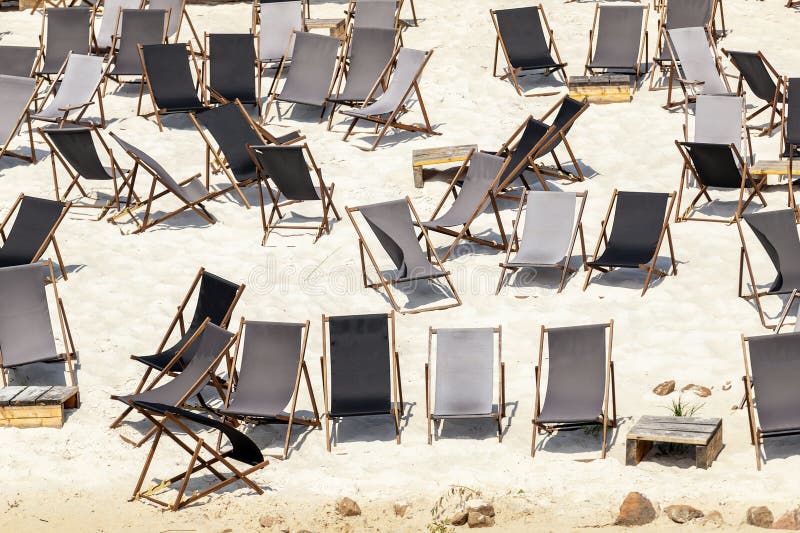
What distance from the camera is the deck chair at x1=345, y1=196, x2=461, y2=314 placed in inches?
409

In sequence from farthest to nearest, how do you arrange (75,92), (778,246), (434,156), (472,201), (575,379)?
(75,92) → (434,156) → (472,201) → (778,246) → (575,379)

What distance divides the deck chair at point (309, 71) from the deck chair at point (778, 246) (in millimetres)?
5301

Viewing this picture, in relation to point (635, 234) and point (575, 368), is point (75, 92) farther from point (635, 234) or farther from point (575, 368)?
point (575, 368)

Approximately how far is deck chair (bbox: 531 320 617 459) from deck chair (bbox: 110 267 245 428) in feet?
6.76

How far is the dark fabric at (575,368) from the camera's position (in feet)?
28.1

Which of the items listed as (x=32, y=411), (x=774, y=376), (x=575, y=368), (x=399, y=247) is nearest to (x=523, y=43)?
A: (x=399, y=247)

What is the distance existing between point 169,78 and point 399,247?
4454mm

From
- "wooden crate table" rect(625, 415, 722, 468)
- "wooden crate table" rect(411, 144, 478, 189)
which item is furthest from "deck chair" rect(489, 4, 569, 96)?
→ "wooden crate table" rect(625, 415, 722, 468)

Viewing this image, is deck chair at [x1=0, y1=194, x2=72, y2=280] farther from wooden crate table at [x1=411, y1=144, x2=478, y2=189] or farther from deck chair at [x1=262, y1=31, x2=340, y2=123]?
deck chair at [x1=262, y1=31, x2=340, y2=123]

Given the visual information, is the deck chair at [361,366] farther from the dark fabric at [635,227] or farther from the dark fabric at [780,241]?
the dark fabric at [780,241]

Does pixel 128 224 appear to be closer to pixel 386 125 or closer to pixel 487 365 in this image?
pixel 386 125

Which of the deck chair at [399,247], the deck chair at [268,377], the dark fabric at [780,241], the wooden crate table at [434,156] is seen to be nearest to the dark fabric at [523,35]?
the wooden crate table at [434,156]

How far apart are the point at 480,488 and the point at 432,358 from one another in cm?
180

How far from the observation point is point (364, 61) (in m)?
14.2
